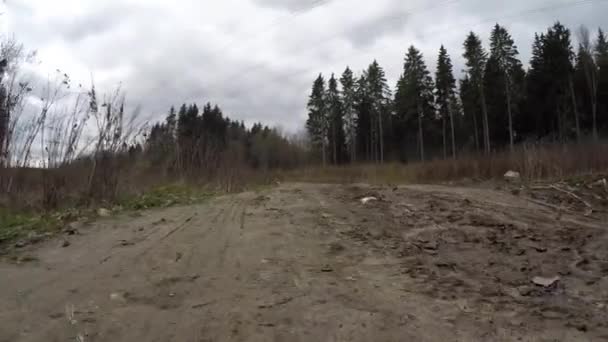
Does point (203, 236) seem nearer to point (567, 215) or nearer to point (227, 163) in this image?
point (567, 215)

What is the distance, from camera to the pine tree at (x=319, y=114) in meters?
44.7

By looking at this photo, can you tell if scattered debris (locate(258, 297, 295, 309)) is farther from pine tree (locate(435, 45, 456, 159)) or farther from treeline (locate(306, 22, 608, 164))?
pine tree (locate(435, 45, 456, 159))

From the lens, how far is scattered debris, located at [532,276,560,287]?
2403mm

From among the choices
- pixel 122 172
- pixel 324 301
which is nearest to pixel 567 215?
pixel 324 301

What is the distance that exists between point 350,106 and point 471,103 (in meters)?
13.8

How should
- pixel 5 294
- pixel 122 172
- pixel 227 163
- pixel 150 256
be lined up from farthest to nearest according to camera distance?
1. pixel 227 163
2. pixel 122 172
3. pixel 150 256
4. pixel 5 294

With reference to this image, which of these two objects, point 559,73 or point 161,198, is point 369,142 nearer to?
point 559,73

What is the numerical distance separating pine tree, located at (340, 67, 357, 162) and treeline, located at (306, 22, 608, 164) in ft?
0.36

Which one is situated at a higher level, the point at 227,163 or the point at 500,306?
the point at 227,163

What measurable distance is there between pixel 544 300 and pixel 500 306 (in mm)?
290

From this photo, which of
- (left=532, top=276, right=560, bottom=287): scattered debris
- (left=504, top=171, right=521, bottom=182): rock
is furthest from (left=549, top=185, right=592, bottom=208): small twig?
(left=532, top=276, right=560, bottom=287): scattered debris

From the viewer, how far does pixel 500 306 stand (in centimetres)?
212

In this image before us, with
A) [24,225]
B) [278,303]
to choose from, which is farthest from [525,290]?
[24,225]

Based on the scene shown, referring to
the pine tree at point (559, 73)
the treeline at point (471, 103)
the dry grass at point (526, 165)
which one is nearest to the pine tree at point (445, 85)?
the treeline at point (471, 103)
